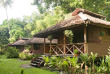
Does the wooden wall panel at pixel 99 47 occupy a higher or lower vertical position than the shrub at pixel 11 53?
higher

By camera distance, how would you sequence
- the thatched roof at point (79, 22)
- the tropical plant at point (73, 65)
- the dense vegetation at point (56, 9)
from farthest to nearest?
the dense vegetation at point (56, 9) < the thatched roof at point (79, 22) < the tropical plant at point (73, 65)

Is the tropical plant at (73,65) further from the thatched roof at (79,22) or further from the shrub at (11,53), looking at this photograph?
the shrub at (11,53)

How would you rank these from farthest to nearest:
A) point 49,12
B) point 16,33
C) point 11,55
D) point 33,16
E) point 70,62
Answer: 1. point 33,16
2. point 16,33
3. point 49,12
4. point 11,55
5. point 70,62

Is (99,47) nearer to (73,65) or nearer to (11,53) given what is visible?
(73,65)

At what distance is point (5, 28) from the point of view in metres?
37.8

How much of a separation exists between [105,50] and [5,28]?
3527cm

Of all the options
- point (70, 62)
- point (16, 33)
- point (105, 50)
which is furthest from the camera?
point (16, 33)

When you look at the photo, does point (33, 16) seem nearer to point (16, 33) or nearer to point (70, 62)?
point (16, 33)

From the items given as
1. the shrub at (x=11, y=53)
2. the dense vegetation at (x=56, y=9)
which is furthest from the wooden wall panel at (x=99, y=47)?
the shrub at (x=11, y=53)

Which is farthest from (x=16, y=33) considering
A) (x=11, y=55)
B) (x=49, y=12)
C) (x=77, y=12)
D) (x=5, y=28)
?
(x=77, y=12)

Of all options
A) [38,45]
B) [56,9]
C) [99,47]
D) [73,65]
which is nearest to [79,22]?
[99,47]

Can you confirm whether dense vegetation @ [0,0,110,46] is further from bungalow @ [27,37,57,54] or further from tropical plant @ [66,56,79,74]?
tropical plant @ [66,56,79,74]

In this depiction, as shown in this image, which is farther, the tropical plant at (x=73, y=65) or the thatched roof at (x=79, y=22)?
the thatched roof at (x=79, y=22)

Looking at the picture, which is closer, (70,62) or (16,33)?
(70,62)
